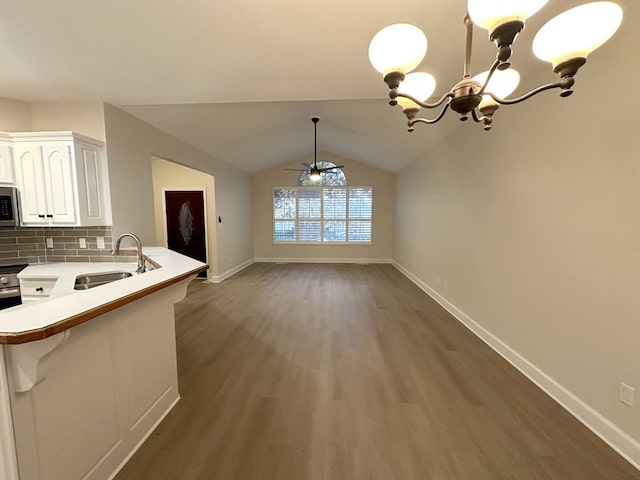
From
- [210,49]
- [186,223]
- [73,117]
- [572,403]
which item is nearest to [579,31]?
[210,49]

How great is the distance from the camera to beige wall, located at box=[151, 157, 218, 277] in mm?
5680

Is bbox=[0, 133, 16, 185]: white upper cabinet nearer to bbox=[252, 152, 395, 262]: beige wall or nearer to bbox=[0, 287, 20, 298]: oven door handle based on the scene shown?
bbox=[0, 287, 20, 298]: oven door handle

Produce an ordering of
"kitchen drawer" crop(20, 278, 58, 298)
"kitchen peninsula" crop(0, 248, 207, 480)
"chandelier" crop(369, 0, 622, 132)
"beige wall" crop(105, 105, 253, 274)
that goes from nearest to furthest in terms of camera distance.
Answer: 1. "chandelier" crop(369, 0, 622, 132)
2. "kitchen peninsula" crop(0, 248, 207, 480)
3. "kitchen drawer" crop(20, 278, 58, 298)
4. "beige wall" crop(105, 105, 253, 274)

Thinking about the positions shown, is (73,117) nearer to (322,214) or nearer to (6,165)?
(6,165)

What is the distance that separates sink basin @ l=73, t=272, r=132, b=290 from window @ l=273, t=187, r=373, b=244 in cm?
576

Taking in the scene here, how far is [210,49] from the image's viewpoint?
82.0 inches

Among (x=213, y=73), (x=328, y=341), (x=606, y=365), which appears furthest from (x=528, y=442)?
(x=213, y=73)

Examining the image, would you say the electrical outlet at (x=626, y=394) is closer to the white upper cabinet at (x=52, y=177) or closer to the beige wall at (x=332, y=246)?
the white upper cabinet at (x=52, y=177)

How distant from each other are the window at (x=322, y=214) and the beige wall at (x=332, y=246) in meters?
0.17

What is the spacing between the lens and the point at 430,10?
171cm

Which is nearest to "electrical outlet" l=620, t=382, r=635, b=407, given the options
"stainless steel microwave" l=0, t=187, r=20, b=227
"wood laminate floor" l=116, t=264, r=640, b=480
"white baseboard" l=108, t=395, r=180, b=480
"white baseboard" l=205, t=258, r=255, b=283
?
"wood laminate floor" l=116, t=264, r=640, b=480

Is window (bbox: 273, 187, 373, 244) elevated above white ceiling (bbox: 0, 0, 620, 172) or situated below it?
below

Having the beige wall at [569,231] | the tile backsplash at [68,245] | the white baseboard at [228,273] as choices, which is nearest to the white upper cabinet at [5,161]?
the tile backsplash at [68,245]

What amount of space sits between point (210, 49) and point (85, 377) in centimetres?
223
